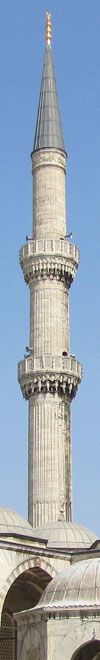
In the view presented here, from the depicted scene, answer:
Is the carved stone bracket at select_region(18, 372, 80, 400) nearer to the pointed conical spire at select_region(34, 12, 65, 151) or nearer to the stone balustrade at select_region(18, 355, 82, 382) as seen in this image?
the stone balustrade at select_region(18, 355, 82, 382)

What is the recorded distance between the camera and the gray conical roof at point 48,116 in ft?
139

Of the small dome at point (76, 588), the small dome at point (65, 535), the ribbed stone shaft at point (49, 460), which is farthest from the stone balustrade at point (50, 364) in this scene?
the small dome at point (76, 588)

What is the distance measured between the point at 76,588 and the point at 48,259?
68.1 ft

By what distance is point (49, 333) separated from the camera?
39.2 m

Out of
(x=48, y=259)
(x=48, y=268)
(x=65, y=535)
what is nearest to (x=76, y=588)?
(x=65, y=535)

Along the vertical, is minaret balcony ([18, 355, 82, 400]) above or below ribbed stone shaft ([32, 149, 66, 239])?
below

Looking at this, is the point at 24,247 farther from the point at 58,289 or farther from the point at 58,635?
the point at 58,635

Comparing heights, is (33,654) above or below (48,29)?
below

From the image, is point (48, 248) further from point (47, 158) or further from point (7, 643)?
point (7, 643)

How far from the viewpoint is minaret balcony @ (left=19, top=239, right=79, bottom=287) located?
4019cm

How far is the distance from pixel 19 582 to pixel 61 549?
1.73m

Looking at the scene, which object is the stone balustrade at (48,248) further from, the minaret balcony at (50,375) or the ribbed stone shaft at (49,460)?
the ribbed stone shaft at (49,460)

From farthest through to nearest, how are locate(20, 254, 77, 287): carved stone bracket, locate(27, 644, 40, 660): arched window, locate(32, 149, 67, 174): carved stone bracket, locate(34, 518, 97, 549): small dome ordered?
locate(32, 149, 67, 174): carved stone bracket < locate(20, 254, 77, 287): carved stone bracket < locate(34, 518, 97, 549): small dome < locate(27, 644, 40, 660): arched window

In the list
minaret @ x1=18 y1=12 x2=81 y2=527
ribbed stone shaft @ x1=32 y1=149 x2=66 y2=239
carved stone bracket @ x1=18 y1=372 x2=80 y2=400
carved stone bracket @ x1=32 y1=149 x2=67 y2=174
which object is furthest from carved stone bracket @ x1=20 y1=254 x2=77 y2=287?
carved stone bracket @ x1=18 y1=372 x2=80 y2=400
